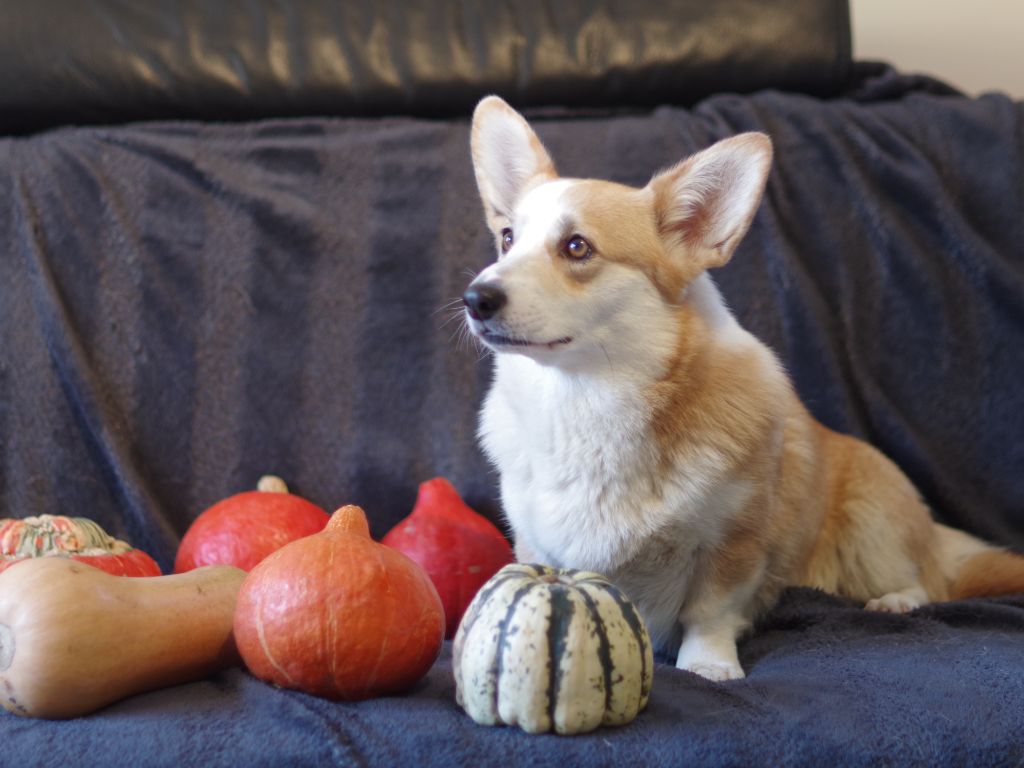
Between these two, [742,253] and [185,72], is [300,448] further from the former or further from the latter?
[742,253]

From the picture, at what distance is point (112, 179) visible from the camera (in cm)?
180

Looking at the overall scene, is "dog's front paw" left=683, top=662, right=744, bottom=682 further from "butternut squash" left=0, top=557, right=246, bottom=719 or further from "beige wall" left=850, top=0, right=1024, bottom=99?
"beige wall" left=850, top=0, right=1024, bottom=99

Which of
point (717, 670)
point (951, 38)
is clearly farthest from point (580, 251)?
point (951, 38)

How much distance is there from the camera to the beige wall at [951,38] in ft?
7.23

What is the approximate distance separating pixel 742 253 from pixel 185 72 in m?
1.16

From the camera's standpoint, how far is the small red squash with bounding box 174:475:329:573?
1.45 metres

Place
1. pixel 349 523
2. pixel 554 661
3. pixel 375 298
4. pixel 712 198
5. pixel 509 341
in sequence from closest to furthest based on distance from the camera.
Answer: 1. pixel 554 661
2. pixel 349 523
3. pixel 509 341
4. pixel 712 198
5. pixel 375 298

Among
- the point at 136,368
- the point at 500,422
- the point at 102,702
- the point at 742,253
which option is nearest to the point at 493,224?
the point at 500,422

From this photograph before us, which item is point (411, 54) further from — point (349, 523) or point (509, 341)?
point (349, 523)

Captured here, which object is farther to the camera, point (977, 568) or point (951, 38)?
point (951, 38)

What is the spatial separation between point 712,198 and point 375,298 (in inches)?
Result: 28.9

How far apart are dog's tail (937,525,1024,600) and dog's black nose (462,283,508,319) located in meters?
0.98

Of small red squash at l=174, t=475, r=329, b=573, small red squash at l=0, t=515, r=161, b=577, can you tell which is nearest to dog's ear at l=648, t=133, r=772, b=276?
small red squash at l=174, t=475, r=329, b=573

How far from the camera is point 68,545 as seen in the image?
4.39 ft
